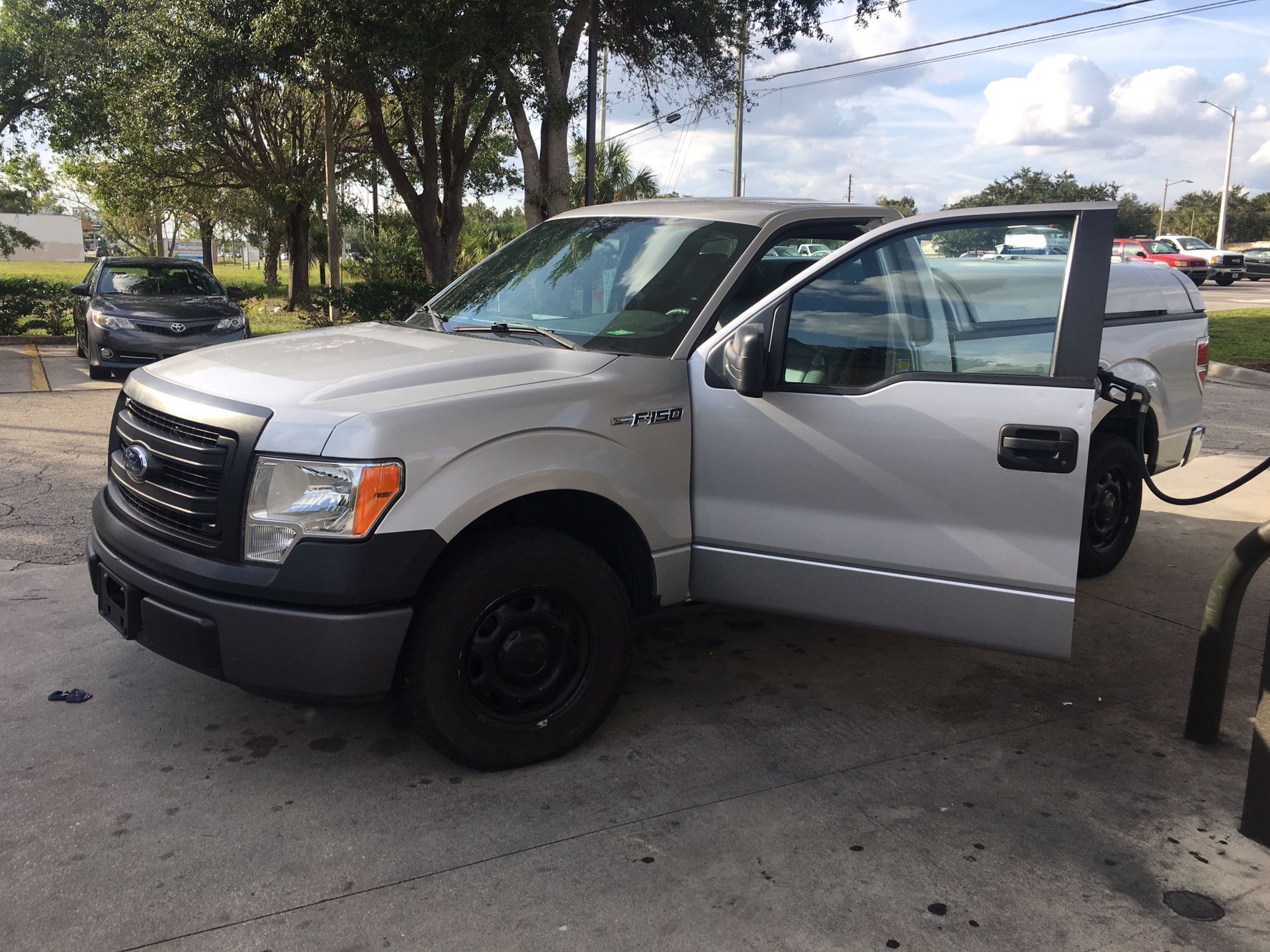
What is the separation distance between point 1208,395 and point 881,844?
11.8 m

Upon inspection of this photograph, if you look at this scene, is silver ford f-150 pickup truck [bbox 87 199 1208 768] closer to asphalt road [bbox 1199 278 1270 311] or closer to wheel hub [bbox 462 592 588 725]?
wheel hub [bbox 462 592 588 725]

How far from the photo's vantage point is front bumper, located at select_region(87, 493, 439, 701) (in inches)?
121

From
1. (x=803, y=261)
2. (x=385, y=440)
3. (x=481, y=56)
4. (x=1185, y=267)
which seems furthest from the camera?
(x=1185, y=267)

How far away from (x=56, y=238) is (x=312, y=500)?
14725 centimetres

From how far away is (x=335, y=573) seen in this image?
10.0 feet

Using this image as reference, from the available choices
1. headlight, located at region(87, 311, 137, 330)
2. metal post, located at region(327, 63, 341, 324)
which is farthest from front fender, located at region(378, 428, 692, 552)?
metal post, located at region(327, 63, 341, 324)

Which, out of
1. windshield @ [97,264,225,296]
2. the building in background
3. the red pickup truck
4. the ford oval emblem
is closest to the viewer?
the ford oval emblem

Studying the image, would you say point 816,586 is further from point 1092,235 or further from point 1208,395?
point 1208,395

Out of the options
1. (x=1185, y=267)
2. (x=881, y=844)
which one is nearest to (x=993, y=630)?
(x=881, y=844)

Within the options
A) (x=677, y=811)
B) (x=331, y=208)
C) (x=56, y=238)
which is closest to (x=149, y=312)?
(x=331, y=208)

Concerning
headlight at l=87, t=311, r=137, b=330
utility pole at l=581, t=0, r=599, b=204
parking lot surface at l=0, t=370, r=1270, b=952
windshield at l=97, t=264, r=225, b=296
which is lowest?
parking lot surface at l=0, t=370, r=1270, b=952

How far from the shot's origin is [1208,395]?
42.3 feet

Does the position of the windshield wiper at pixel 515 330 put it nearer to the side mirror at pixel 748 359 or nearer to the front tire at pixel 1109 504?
the side mirror at pixel 748 359

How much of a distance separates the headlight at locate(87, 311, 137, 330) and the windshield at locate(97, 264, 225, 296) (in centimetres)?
93
